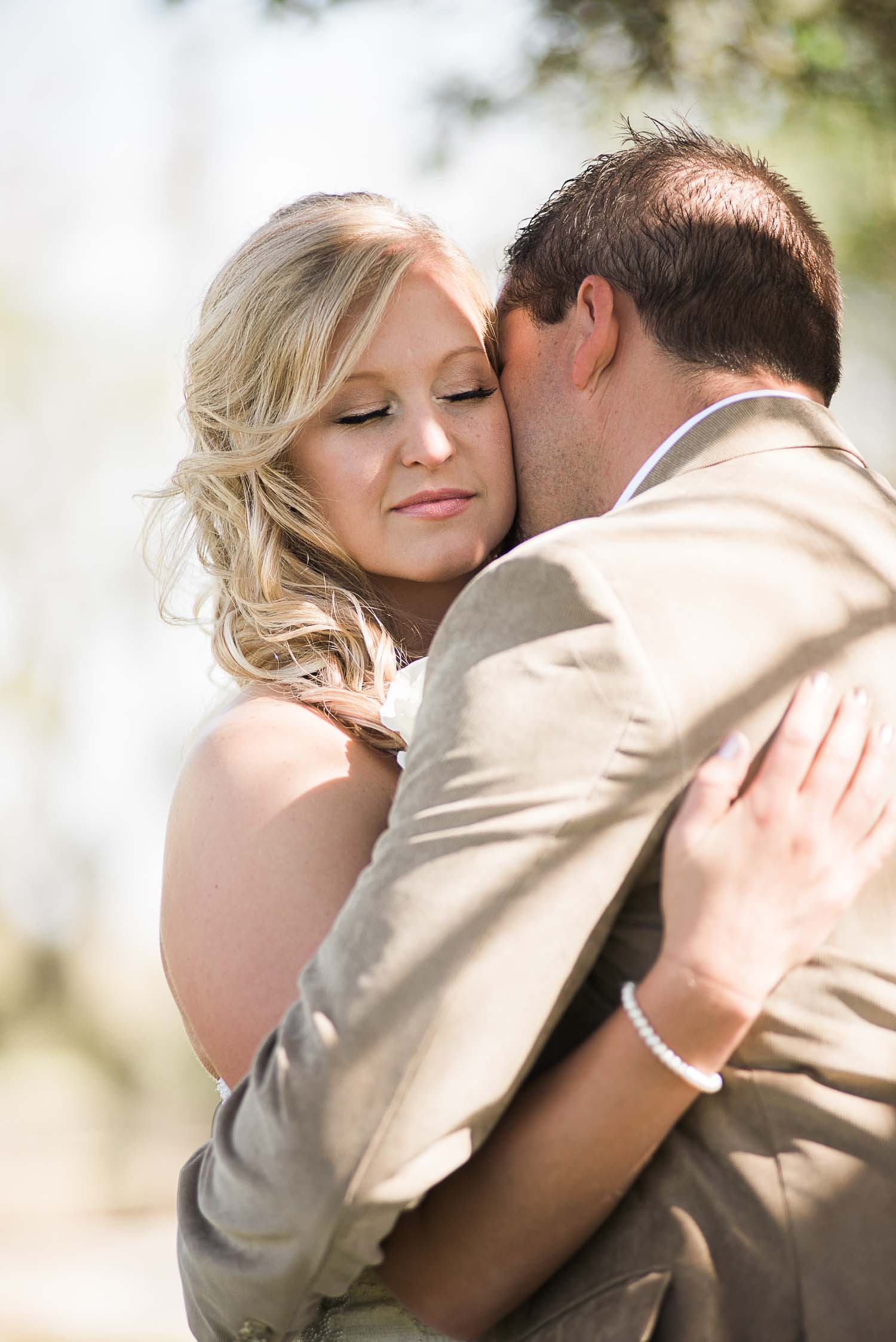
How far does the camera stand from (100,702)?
13.2m

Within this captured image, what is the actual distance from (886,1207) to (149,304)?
43.3 ft

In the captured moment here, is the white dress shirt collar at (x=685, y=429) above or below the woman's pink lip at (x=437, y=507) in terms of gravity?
above

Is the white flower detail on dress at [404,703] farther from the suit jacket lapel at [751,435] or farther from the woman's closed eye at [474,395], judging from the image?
the woman's closed eye at [474,395]

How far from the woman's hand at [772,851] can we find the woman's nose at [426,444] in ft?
3.89

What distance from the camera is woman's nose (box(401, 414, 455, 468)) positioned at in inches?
103

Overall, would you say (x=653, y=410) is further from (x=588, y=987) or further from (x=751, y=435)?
(x=588, y=987)

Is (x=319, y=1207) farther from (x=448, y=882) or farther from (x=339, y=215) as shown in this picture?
(x=339, y=215)

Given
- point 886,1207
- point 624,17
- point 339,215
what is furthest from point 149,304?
point 886,1207

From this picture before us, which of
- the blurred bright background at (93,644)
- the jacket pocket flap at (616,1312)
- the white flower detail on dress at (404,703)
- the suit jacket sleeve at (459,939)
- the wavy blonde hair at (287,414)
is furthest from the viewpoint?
the blurred bright background at (93,644)

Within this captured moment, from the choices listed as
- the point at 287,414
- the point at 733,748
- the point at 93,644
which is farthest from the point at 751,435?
the point at 93,644

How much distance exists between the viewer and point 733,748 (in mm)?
1521

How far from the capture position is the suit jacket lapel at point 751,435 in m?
1.90

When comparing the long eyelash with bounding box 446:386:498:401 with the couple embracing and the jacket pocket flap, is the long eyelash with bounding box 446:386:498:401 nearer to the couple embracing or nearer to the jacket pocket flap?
the couple embracing

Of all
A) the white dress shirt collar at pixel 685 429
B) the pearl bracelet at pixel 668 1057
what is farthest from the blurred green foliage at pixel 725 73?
the pearl bracelet at pixel 668 1057
